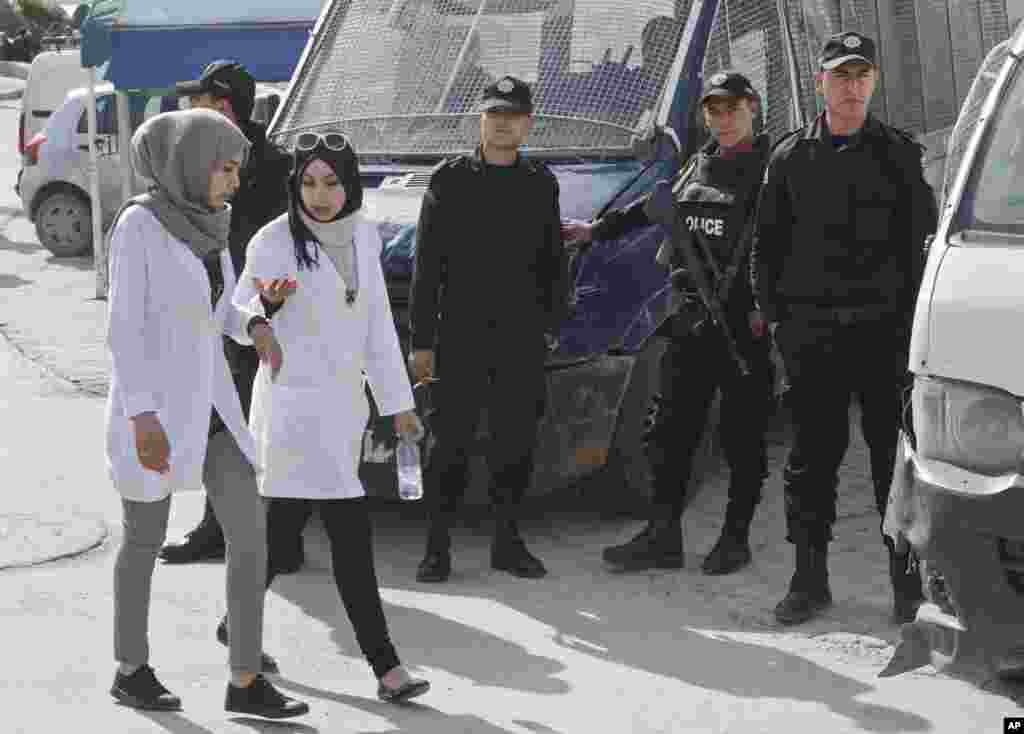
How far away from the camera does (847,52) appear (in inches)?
274

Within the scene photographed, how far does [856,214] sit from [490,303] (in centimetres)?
143

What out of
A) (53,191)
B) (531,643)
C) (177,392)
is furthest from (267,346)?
(53,191)

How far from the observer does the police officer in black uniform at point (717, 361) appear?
7.60m

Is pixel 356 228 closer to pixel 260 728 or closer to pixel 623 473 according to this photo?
pixel 260 728

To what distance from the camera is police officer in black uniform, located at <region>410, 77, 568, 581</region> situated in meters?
7.68

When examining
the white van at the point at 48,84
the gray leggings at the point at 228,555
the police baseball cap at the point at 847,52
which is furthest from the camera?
the white van at the point at 48,84

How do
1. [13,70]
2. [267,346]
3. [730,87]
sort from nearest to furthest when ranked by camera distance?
[267,346]
[730,87]
[13,70]

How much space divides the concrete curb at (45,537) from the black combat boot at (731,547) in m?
2.33

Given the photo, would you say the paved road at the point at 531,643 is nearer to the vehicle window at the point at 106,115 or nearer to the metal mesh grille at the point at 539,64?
the metal mesh grille at the point at 539,64

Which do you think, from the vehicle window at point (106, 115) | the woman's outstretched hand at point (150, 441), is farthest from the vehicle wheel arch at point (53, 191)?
the woman's outstretched hand at point (150, 441)

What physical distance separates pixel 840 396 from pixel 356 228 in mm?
1730

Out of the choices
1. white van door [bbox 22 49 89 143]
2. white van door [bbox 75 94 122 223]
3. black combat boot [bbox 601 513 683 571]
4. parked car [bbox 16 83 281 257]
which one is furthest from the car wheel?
black combat boot [bbox 601 513 683 571]

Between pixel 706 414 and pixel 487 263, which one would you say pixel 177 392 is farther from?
pixel 706 414

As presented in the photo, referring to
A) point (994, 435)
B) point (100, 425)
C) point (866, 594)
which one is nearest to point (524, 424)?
point (866, 594)
